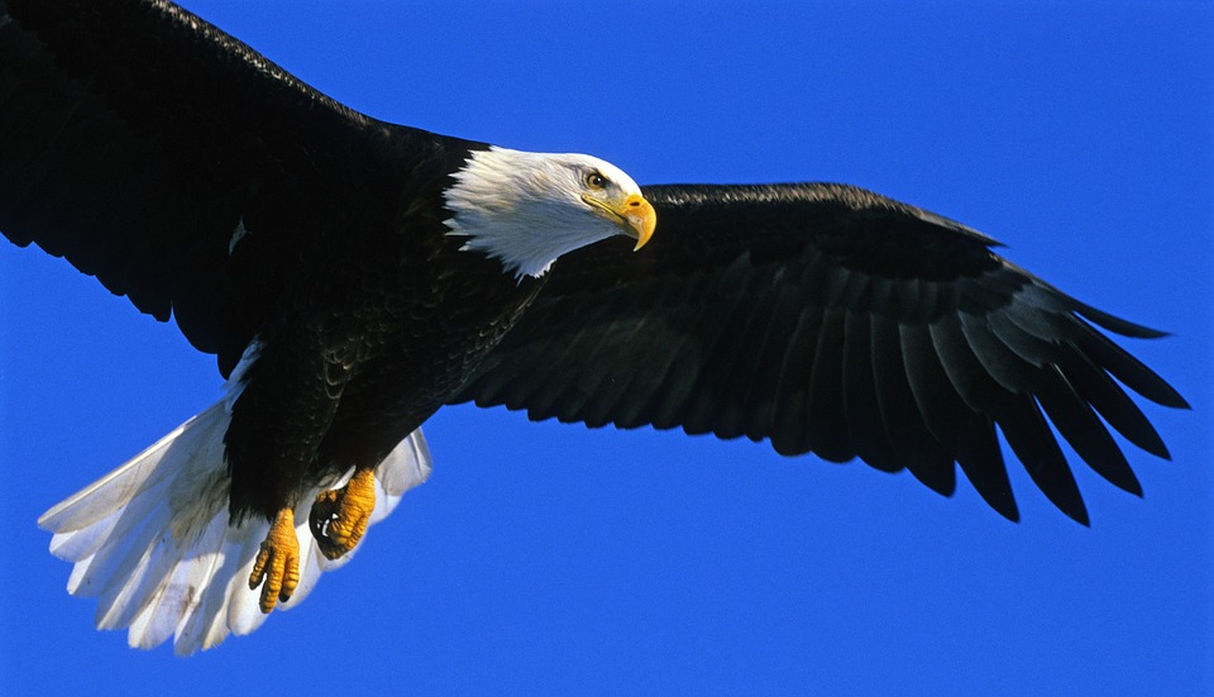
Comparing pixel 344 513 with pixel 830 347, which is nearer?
pixel 344 513

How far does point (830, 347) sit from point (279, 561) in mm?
2103

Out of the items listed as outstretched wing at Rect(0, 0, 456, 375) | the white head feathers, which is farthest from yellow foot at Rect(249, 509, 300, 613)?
the white head feathers

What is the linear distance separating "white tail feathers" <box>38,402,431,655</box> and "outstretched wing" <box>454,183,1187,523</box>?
85 cm

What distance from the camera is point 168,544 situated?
6781 millimetres

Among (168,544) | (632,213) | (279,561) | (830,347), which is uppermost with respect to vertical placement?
(830,347)

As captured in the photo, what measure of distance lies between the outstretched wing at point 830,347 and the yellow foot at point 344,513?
509 mm

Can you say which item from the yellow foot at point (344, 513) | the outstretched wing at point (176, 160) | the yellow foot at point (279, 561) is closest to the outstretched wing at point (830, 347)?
the yellow foot at point (344, 513)

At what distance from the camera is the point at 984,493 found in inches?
267

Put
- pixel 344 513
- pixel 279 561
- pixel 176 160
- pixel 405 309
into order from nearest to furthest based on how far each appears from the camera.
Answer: pixel 405 309
pixel 176 160
pixel 279 561
pixel 344 513

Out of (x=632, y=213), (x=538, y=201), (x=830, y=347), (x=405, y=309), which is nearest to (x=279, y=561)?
(x=405, y=309)

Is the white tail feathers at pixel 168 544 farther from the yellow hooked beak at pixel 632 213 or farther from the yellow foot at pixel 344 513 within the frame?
the yellow hooked beak at pixel 632 213

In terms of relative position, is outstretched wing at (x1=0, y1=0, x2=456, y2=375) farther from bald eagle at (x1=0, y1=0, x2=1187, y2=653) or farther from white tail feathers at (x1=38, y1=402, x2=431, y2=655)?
white tail feathers at (x1=38, y1=402, x2=431, y2=655)

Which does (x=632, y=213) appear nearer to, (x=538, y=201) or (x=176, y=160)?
(x=538, y=201)

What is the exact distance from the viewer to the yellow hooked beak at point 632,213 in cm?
591
